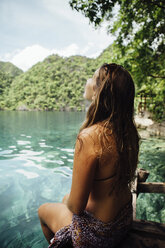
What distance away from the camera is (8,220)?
4.14m

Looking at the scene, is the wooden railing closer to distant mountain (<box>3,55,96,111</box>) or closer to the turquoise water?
the turquoise water

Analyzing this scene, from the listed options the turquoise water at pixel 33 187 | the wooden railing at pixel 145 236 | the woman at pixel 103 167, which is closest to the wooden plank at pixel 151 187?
the wooden railing at pixel 145 236

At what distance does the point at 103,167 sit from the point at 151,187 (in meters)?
2.69

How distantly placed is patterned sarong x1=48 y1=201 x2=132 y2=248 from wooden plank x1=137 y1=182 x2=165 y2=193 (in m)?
2.22

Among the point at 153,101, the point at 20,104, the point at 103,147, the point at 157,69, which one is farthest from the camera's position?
the point at 20,104

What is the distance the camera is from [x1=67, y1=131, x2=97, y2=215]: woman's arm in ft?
4.19

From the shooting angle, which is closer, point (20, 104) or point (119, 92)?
point (119, 92)

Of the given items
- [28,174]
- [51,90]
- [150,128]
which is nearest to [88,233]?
[28,174]

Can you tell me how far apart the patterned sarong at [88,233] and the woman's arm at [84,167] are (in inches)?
8.5

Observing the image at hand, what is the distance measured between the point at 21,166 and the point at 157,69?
7.73 m

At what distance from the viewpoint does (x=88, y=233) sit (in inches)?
55.4

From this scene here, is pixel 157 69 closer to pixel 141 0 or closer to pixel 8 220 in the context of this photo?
pixel 141 0

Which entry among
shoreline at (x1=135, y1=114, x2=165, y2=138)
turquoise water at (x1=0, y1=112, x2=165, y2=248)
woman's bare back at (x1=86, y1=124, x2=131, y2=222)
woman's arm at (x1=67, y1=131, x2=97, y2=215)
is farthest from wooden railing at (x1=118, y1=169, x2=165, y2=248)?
shoreline at (x1=135, y1=114, x2=165, y2=138)

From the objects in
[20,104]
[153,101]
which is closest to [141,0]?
[153,101]
